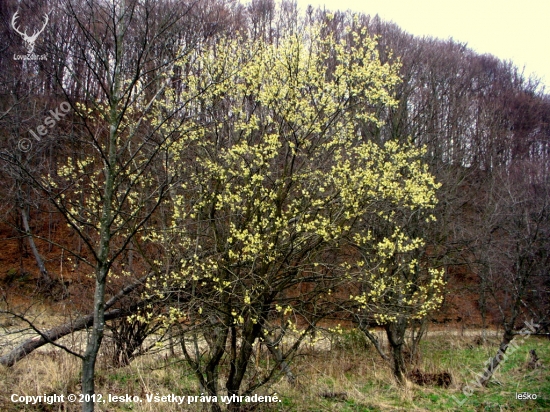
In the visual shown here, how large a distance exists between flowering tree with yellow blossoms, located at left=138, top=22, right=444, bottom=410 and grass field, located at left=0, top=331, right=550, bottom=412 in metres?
0.62

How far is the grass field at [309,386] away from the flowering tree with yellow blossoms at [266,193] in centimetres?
62

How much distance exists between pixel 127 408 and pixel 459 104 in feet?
46.5

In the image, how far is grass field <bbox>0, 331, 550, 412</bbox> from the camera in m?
6.01

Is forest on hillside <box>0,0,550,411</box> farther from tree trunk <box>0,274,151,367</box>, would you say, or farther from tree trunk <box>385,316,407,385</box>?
tree trunk <box>385,316,407,385</box>

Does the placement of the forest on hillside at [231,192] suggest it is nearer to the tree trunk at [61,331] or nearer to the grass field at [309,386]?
the tree trunk at [61,331]

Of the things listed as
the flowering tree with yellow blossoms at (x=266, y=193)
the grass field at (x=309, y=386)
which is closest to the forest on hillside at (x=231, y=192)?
the flowering tree with yellow blossoms at (x=266, y=193)

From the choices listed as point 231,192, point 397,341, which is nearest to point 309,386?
point 397,341

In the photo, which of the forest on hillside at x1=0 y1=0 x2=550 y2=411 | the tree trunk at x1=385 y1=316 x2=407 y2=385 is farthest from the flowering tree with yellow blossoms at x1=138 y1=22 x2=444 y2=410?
the tree trunk at x1=385 y1=316 x2=407 y2=385

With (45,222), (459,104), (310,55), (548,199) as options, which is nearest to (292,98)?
(310,55)

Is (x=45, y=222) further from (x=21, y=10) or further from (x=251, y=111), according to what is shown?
(x=251, y=111)

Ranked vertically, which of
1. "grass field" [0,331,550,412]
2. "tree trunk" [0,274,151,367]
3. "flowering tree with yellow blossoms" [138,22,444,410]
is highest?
"flowering tree with yellow blossoms" [138,22,444,410]

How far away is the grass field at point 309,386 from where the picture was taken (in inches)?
237

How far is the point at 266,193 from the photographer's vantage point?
5.53 meters

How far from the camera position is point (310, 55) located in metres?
5.93
